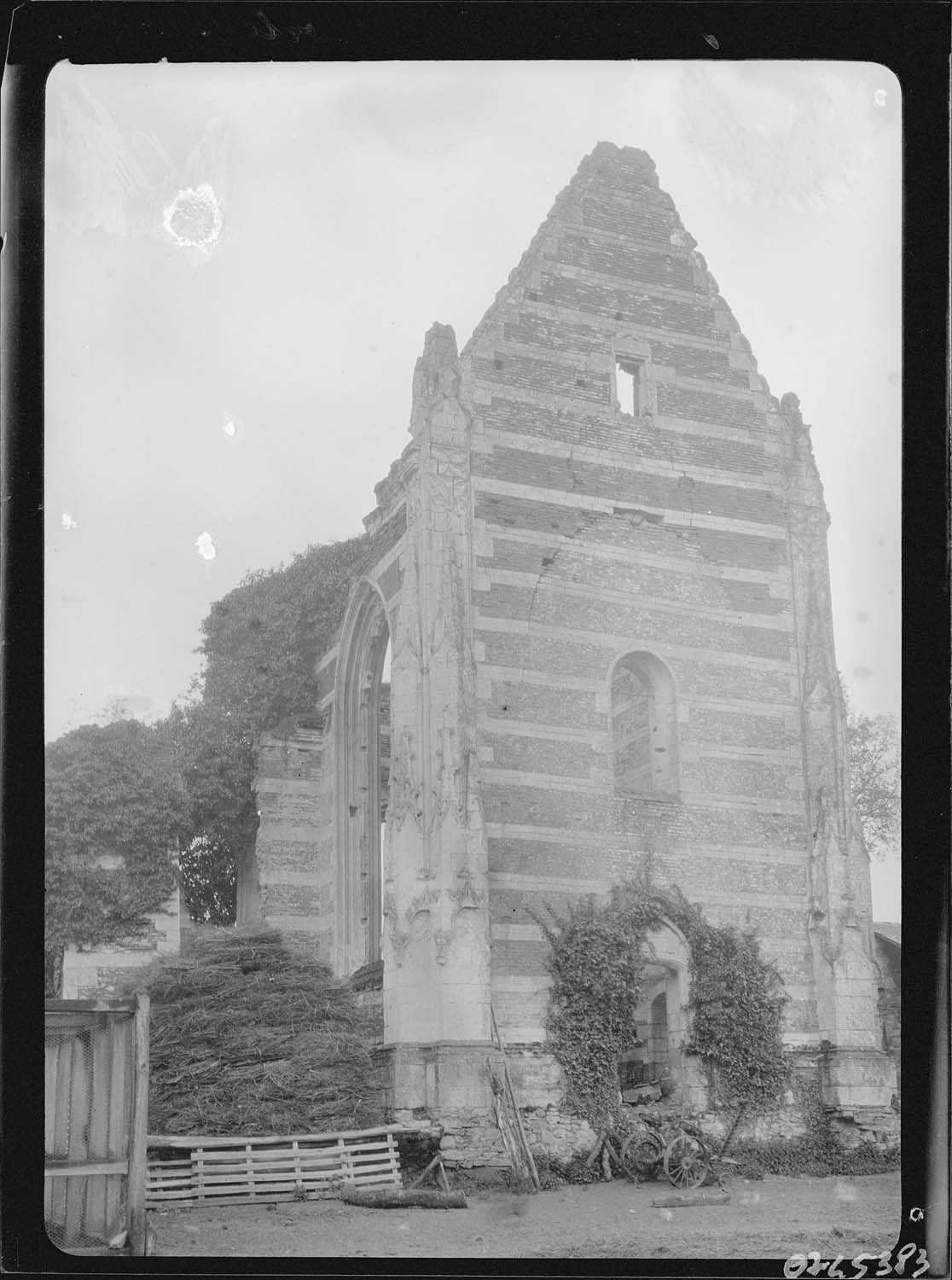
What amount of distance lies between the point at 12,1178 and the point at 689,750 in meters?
9.98

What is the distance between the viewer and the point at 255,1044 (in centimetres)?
1778

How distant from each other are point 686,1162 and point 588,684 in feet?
18.3

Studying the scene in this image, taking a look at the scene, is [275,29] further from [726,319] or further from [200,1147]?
[200,1147]

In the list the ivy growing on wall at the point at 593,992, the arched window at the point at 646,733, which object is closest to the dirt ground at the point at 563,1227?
the ivy growing on wall at the point at 593,992

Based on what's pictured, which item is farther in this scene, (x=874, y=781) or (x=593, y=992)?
(x=874, y=781)

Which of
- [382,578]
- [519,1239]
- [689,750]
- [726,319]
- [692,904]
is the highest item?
[726,319]

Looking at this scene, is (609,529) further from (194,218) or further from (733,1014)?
(194,218)

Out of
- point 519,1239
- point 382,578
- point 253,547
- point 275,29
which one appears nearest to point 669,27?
point 275,29

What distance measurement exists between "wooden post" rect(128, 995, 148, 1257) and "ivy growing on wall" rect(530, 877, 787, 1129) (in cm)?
614

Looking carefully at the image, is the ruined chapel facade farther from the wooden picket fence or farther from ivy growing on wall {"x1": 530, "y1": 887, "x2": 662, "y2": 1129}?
the wooden picket fence

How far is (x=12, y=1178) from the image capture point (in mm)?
11883

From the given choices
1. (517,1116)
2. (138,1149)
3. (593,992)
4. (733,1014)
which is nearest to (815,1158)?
(733,1014)

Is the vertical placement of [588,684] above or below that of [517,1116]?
above

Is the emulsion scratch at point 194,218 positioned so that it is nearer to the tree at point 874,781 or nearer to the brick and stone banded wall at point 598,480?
the brick and stone banded wall at point 598,480
